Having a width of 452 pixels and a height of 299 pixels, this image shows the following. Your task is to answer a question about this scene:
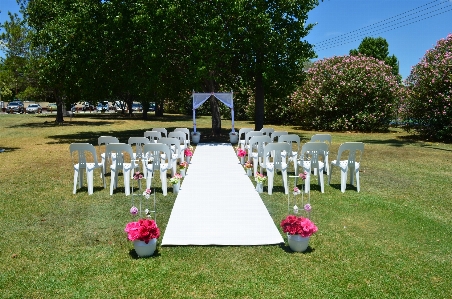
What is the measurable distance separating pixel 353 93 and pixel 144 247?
24.0m

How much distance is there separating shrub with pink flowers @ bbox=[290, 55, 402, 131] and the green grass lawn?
1861 cm

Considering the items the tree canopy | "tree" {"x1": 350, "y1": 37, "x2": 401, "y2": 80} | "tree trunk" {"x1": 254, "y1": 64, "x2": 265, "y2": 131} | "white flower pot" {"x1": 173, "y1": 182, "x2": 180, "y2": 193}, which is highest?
"tree" {"x1": 350, "y1": 37, "x2": 401, "y2": 80}

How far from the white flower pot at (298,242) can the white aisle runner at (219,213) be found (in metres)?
0.31

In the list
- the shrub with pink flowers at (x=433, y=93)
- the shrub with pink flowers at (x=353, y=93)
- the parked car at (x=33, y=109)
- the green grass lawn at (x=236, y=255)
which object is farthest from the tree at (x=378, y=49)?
the green grass lawn at (x=236, y=255)

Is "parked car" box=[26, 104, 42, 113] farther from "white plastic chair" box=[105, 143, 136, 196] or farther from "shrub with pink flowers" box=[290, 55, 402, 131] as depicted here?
"white plastic chair" box=[105, 143, 136, 196]

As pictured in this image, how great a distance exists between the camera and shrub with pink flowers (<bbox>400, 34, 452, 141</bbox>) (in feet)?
65.7

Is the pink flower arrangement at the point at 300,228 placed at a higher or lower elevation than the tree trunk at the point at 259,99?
lower

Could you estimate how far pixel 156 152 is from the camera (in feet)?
29.2

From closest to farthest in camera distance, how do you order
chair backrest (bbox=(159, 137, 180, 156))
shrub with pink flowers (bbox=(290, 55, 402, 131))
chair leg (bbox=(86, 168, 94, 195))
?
chair leg (bbox=(86, 168, 94, 195)) < chair backrest (bbox=(159, 137, 180, 156)) < shrub with pink flowers (bbox=(290, 55, 402, 131))

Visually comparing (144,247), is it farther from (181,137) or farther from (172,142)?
(181,137)

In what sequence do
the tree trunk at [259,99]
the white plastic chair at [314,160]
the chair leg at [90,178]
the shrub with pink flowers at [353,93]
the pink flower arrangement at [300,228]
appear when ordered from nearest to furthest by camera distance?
the pink flower arrangement at [300,228] → the chair leg at [90,178] → the white plastic chair at [314,160] → the tree trunk at [259,99] → the shrub with pink flowers at [353,93]

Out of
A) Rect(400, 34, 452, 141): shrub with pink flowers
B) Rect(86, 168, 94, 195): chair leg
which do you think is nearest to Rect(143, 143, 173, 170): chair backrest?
Rect(86, 168, 94, 195): chair leg

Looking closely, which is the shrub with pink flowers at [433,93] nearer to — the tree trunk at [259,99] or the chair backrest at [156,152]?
the tree trunk at [259,99]

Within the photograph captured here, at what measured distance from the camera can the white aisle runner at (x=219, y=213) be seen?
557cm
